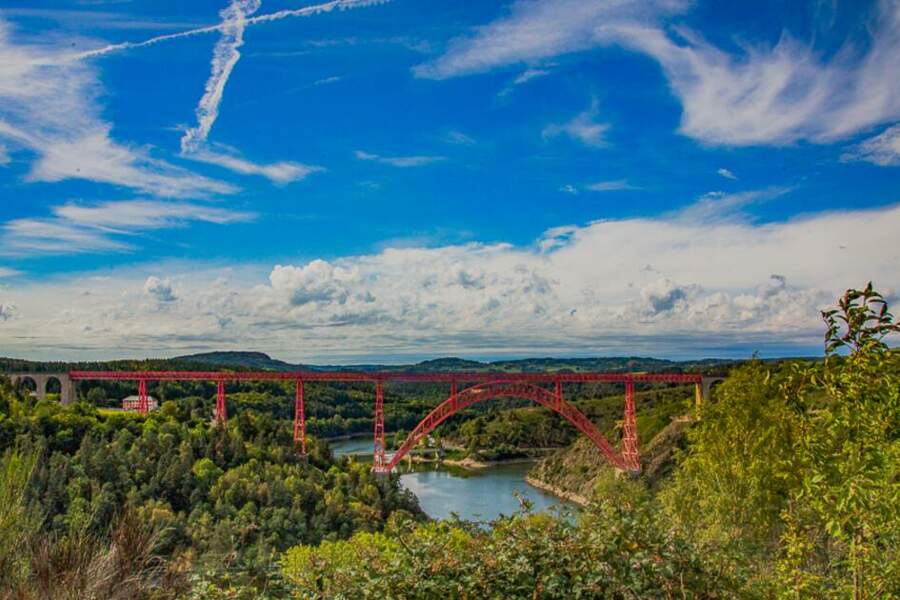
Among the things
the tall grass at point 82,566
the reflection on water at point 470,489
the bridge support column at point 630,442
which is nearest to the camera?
the tall grass at point 82,566

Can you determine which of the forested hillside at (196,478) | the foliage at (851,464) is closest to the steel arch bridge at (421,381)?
the forested hillside at (196,478)

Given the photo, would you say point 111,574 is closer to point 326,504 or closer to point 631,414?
point 326,504

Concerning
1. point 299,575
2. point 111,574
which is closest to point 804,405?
point 299,575

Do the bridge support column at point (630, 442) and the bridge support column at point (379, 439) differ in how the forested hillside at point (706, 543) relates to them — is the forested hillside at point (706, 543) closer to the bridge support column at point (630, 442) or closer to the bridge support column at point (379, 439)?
the bridge support column at point (379, 439)

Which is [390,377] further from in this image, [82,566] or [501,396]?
[82,566]

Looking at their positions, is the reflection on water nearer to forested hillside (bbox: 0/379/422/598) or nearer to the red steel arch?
the red steel arch

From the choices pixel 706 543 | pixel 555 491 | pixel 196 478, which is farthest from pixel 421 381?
pixel 706 543
